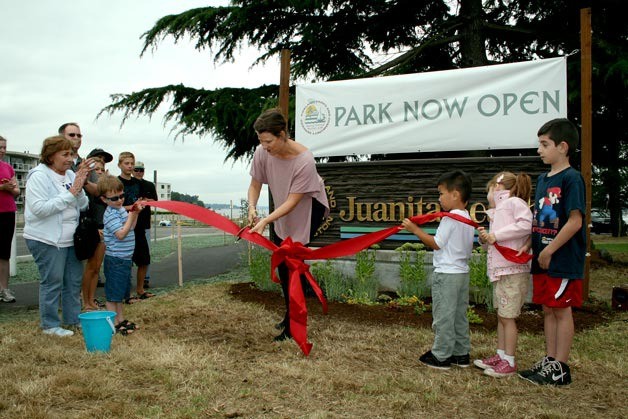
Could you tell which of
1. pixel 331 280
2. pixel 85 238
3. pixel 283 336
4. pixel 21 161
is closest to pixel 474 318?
pixel 331 280

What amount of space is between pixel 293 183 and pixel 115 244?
178cm

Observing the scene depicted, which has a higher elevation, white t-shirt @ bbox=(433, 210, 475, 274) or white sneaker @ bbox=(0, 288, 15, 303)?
white t-shirt @ bbox=(433, 210, 475, 274)

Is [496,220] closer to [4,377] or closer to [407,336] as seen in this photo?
[407,336]

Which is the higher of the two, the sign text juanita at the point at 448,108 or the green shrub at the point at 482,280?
the sign text juanita at the point at 448,108

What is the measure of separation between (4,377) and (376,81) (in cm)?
525

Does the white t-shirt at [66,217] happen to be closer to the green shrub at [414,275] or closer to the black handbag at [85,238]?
the black handbag at [85,238]

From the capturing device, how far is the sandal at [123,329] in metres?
4.64

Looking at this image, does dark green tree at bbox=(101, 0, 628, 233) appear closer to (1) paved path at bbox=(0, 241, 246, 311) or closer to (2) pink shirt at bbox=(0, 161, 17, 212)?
(1) paved path at bbox=(0, 241, 246, 311)

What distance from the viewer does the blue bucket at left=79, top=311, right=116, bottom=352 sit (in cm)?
395

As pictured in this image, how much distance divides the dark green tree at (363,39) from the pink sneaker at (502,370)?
6594mm

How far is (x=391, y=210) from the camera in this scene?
263 inches

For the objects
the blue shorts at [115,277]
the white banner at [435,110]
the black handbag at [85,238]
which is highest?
the white banner at [435,110]

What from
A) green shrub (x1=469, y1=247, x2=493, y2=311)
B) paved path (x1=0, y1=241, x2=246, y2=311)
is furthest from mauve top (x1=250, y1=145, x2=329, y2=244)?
paved path (x1=0, y1=241, x2=246, y2=311)

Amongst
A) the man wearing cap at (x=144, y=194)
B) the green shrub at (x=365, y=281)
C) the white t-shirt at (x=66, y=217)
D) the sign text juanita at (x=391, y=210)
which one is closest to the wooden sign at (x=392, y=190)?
the sign text juanita at (x=391, y=210)
